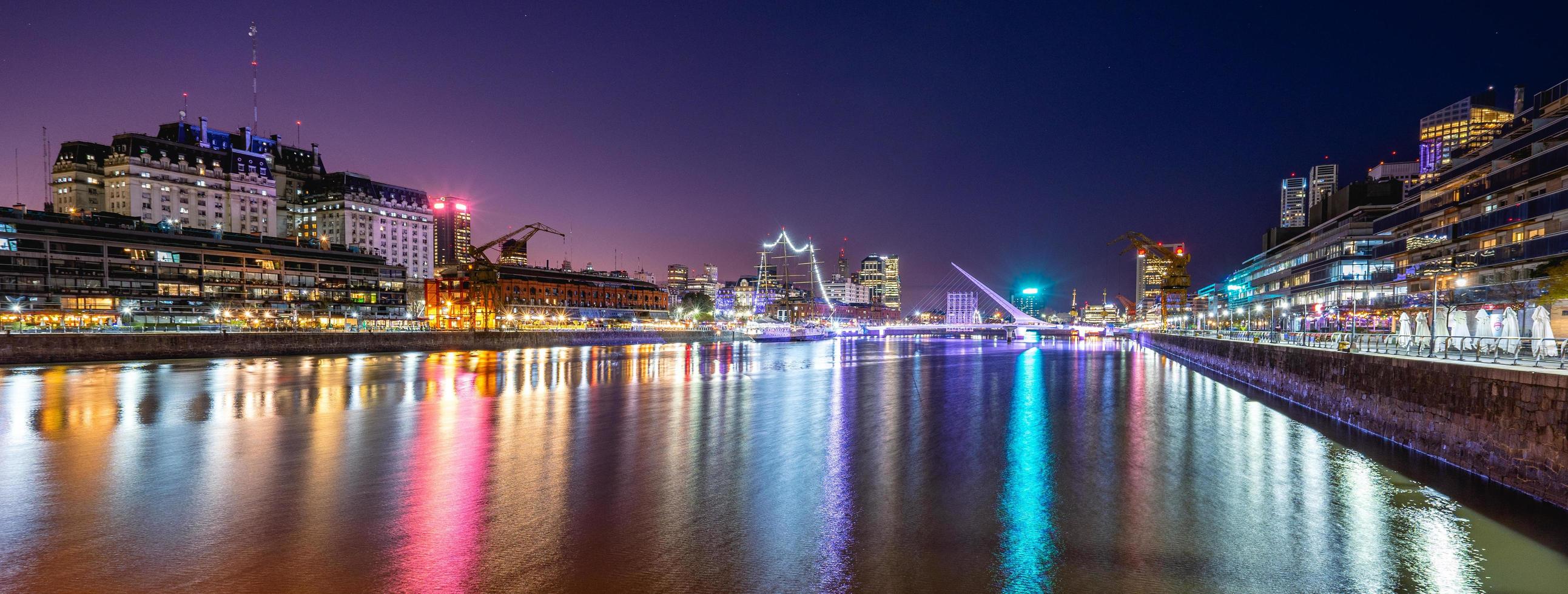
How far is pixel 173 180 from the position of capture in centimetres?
11475

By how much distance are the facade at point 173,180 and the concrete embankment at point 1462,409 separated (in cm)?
12560

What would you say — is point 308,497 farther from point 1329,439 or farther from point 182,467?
point 1329,439

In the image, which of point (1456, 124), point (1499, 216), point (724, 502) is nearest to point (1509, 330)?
point (724, 502)

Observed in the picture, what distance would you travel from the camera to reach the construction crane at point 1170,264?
9238 centimetres

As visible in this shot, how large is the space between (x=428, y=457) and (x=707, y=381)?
23.7 m

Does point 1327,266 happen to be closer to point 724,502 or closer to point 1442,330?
point 1442,330

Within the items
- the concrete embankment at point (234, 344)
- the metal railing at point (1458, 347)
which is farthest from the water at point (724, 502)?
the concrete embankment at point (234, 344)

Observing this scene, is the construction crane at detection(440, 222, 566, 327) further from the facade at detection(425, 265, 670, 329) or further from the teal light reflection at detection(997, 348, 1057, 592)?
the teal light reflection at detection(997, 348, 1057, 592)

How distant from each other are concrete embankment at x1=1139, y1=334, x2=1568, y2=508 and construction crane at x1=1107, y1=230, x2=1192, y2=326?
6915 cm

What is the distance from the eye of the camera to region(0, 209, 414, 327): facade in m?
73.2

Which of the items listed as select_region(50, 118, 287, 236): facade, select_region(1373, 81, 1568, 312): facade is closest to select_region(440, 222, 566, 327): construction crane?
select_region(50, 118, 287, 236): facade

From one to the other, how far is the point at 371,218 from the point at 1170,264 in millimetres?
140530

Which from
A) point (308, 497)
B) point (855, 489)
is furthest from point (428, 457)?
point (855, 489)

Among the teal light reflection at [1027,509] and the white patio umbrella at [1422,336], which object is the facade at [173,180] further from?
the white patio umbrella at [1422,336]
